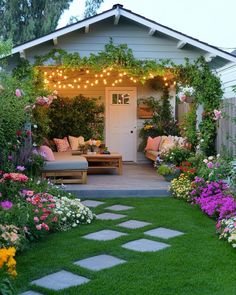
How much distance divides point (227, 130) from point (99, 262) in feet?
16.3

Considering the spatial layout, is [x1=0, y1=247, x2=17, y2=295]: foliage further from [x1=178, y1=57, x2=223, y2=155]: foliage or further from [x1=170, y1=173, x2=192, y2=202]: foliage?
[x1=178, y1=57, x2=223, y2=155]: foliage

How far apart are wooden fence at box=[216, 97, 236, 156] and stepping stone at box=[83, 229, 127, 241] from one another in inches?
131

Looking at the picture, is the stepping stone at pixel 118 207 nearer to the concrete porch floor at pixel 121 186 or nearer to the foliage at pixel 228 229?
the concrete porch floor at pixel 121 186

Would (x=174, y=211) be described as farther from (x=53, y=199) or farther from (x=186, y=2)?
(x=186, y=2)

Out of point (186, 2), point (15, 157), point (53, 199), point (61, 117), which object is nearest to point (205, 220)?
point (53, 199)

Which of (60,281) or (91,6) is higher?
(91,6)

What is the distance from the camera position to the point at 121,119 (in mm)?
13641

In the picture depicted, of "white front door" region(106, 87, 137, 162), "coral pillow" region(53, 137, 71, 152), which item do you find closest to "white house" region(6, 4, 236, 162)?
"coral pillow" region(53, 137, 71, 152)

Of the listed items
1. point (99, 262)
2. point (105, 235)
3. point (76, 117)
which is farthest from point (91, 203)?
point (76, 117)

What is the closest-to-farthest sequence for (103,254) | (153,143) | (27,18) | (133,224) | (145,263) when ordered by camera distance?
(145,263)
(103,254)
(133,224)
(153,143)
(27,18)

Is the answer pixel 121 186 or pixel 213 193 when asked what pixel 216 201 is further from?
pixel 121 186

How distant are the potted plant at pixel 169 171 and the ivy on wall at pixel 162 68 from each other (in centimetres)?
72

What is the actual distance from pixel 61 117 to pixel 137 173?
11.5 ft

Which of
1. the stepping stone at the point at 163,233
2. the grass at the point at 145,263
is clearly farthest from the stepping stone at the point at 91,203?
the stepping stone at the point at 163,233
